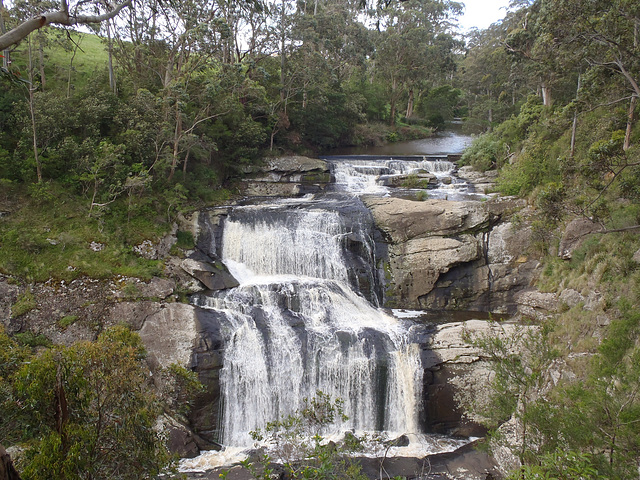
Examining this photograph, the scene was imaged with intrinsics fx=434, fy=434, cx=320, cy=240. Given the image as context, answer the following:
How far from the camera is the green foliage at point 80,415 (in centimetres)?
469

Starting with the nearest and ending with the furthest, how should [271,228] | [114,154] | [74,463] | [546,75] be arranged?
[74,463]
[114,154]
[271,228]
[546,75]

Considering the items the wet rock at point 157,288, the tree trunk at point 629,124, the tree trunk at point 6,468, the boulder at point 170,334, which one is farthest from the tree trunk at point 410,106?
the tree trunk at point 6,468

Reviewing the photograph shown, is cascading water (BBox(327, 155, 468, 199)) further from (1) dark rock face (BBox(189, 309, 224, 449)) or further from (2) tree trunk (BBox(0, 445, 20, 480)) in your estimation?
(2) tree trunk (BBox(0, 445, 20, 480))

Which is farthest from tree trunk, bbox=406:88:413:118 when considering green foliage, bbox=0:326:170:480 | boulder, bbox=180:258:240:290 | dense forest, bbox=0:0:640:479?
green foliage, bbox=0:326:170:480

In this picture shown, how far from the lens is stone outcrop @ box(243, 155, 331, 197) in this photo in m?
22.9

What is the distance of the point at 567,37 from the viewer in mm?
11891

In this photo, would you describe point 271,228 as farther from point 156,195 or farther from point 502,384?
point 502,384

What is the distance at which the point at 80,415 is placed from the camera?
16.8 ft

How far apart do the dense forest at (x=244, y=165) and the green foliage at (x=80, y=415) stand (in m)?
0.02

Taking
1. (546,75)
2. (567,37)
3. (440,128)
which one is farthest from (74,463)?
(440,128)

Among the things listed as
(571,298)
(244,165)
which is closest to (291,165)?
(244,165)

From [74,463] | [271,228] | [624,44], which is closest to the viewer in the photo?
[74,463]

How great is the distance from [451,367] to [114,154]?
45.1 ft

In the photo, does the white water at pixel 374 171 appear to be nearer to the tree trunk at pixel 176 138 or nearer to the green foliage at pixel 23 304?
the tree trunk at pixel 176 138
